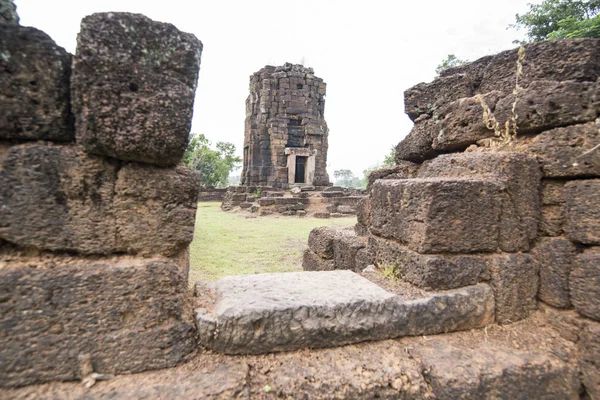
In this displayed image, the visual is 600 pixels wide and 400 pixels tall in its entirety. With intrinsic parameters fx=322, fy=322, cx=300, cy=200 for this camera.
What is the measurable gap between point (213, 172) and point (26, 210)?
36.0 meters

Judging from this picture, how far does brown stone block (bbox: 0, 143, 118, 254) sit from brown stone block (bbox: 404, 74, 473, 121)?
262 centimetres

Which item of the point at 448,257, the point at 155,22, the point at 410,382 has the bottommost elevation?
the point at 410,382

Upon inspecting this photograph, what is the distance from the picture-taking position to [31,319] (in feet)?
4.25

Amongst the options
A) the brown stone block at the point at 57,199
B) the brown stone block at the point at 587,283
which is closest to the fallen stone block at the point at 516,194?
the brown stone block at the point at 587,283

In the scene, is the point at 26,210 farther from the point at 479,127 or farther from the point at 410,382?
the point at 479,127

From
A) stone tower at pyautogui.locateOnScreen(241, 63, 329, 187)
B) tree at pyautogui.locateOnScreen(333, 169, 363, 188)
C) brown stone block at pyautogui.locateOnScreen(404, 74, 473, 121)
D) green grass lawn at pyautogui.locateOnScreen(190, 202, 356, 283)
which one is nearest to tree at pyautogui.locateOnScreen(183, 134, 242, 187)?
stone tower at pyautogui.locateOnScreen(241, 63, 329, 187)

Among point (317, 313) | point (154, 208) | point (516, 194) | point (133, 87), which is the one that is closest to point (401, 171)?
point (516, 194)

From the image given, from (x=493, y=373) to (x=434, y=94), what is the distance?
2.32m

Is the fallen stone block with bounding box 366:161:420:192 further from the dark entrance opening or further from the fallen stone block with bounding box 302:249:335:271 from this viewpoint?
the dark entrance opening

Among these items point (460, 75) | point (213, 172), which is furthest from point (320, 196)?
point (213, 172)

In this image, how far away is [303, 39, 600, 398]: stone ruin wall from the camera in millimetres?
1843

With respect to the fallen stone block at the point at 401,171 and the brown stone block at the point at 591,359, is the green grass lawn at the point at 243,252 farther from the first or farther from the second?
the brown stone block at the point at 591,359

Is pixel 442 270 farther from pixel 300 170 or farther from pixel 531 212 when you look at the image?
pixel 300 170

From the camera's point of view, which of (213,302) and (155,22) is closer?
(155,22)
